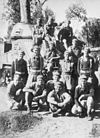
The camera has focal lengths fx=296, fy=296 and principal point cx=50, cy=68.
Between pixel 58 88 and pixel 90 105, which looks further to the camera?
pixel 58 88

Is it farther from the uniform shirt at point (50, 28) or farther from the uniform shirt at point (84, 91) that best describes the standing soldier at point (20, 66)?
the uniform shirt at point (50, 28)

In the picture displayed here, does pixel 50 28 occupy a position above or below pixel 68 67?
above

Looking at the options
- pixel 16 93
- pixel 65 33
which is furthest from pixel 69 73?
pixel 65 33

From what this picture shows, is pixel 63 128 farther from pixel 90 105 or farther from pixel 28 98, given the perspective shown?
pixel 28 98

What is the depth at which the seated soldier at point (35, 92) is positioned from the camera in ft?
26.7

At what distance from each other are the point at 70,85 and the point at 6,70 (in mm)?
6338

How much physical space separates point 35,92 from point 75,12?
25.6m

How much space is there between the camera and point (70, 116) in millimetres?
7906

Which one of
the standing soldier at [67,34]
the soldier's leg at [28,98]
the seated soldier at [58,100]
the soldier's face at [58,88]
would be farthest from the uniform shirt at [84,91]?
the standing soldier at [67,34]

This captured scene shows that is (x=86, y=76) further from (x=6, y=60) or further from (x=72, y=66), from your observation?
(x=6, y=60)

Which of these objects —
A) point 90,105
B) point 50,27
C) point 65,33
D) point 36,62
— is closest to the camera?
point 90,105

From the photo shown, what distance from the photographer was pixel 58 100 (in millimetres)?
7938

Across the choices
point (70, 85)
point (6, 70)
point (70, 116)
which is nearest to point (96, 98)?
point (70, 85)

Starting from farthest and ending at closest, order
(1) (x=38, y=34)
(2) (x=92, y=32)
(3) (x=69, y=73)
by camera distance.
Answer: (2) (x=92, y=32)
(1) (x=38, y=34)
(3) (x=69, y=73)
